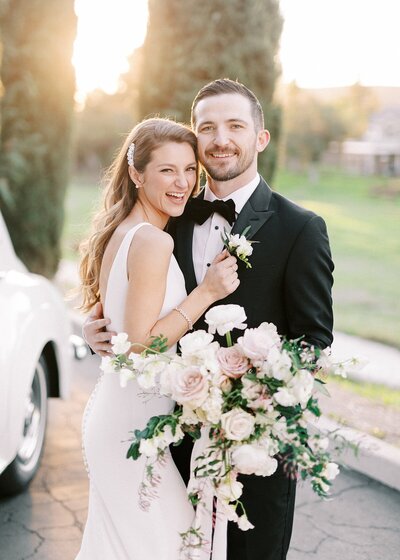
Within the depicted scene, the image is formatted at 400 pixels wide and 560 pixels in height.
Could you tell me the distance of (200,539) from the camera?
7.83 feet

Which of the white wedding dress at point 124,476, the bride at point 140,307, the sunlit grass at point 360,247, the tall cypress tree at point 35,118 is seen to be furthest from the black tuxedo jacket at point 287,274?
the tall cypress tree at point 35,118

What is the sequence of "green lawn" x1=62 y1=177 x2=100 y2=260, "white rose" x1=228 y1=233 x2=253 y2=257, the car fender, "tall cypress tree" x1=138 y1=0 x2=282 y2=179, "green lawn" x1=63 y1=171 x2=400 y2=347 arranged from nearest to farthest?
"white rose" x1=228 y1=233 x2=253 y2=257, the car fender, "tall cypress tree" x1=138 y1=0 x2=282 y2=179, "green lawn" x1=63 y1=171 x2=400 y2=347, "green lawn" x1=62 y1=177 x2=100 y2=260

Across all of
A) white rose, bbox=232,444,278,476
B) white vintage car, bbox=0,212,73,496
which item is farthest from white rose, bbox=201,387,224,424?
white vintage car, bbox=0,212,73,496

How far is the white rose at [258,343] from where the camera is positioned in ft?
6.78

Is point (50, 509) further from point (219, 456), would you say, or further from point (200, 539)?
point (219, 456)

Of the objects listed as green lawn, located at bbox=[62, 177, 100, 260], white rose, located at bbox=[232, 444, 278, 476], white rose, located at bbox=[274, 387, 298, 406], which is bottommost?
green lawn, located at bbox=[62, 177, 100, 260]

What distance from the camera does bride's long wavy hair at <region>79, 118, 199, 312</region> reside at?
2.60m

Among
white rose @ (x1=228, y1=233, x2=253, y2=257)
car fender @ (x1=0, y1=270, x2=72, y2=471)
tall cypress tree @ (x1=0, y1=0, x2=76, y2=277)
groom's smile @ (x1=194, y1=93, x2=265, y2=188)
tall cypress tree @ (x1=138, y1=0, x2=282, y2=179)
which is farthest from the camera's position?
tall cypress tree @ (x1=0, y1=0, x2=76, y2=277)

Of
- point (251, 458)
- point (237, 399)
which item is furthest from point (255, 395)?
point (251, 458)

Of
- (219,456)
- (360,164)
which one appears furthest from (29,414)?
(360,164)

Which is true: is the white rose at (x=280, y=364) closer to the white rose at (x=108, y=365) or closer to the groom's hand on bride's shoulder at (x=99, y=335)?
the white rose at (x=108, y=365)

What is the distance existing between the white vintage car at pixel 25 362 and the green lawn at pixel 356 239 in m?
0.47

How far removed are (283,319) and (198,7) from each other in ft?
19.2

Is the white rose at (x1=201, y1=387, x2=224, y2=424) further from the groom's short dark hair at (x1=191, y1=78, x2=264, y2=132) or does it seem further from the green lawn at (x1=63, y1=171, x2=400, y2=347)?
the green lawn at (x1=63, y1=171, x2=400, y2=347)
